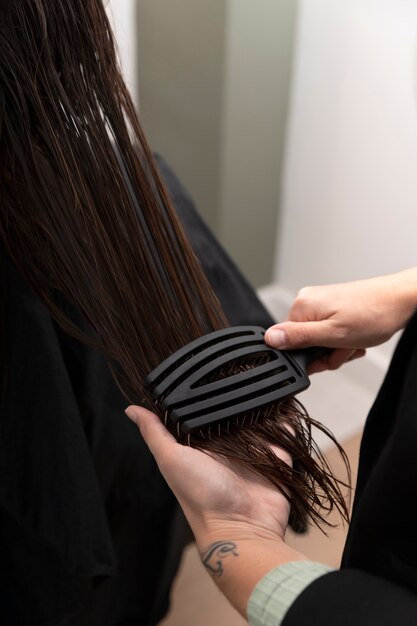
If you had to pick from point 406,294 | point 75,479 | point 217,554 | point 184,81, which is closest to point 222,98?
point 184,81

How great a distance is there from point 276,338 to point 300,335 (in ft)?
0.11

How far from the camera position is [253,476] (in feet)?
2.16

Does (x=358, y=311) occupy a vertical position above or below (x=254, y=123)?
below

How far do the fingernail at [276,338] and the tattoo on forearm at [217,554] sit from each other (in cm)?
23

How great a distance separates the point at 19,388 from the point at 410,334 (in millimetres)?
529

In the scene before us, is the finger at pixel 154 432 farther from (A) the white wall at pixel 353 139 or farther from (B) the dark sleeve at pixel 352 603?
(A) the white wall at pixel 353 139

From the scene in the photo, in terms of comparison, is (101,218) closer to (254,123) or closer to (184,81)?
(184,81)

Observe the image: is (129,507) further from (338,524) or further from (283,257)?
(283,257)

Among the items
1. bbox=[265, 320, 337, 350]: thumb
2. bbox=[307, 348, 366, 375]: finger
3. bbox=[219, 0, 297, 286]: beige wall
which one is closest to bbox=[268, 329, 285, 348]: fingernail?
bbox=[265, 320, 337, 350]: thumb

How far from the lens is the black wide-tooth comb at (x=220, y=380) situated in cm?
63

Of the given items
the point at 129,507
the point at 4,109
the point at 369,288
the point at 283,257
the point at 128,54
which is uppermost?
the point at 128,54

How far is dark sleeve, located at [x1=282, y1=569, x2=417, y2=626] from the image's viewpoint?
46 cm

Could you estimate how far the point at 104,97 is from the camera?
713mm

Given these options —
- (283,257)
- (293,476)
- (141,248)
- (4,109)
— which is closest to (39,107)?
(4,109)
